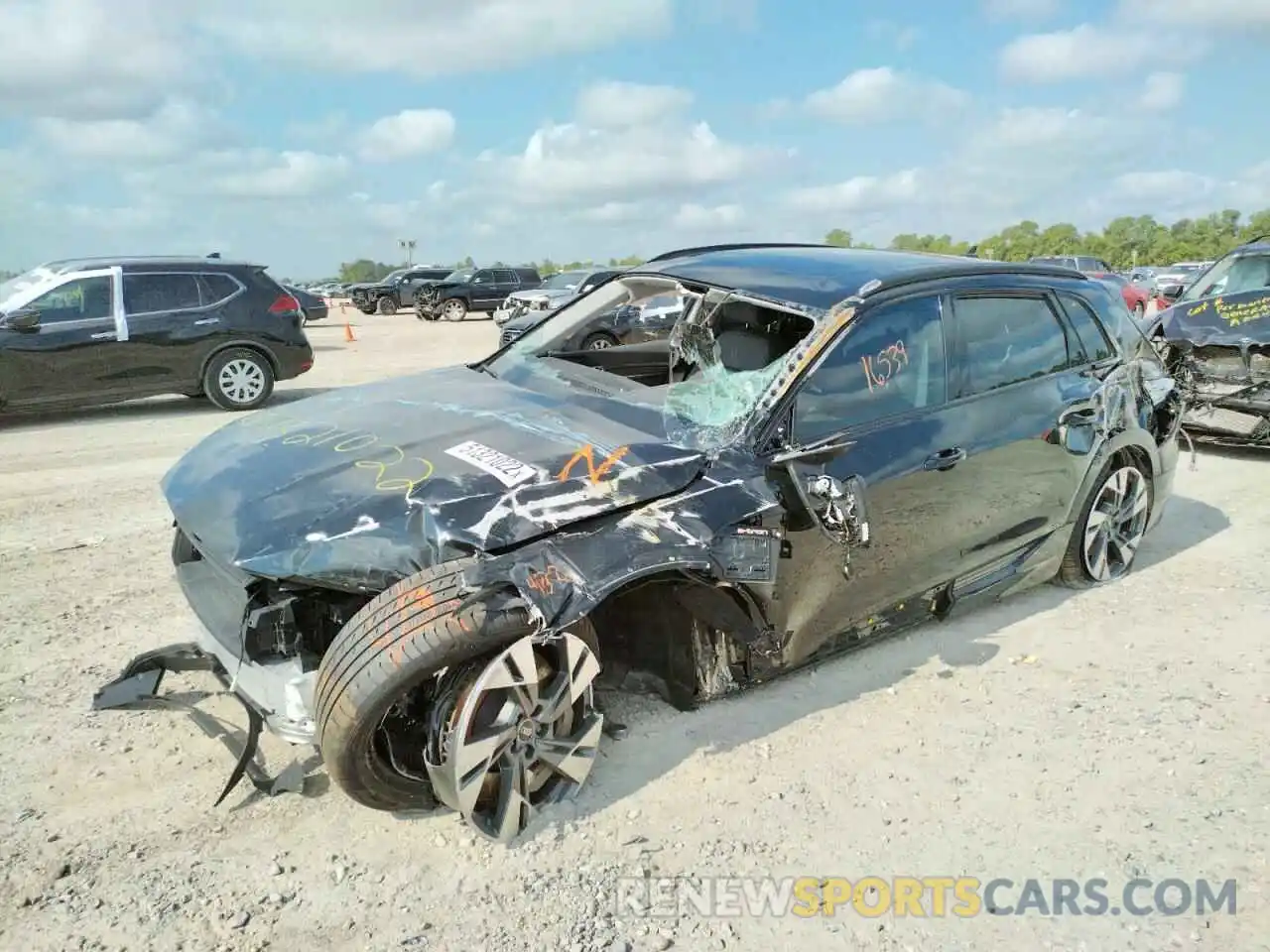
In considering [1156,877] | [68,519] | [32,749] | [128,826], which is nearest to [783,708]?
[1156,877]

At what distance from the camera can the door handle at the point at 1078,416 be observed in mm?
4336

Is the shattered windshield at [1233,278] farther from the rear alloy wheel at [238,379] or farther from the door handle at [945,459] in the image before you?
the rear alloy wheel at [238,379]

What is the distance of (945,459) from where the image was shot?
3707 mm

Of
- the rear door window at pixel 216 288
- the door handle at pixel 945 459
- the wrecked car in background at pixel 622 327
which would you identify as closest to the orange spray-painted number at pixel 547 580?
the door handle at pixel 945 459

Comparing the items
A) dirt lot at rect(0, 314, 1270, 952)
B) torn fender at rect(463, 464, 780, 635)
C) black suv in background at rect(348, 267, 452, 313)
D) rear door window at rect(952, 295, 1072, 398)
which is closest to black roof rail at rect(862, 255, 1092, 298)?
rear door window at rect(952, 295, 1072, 398)

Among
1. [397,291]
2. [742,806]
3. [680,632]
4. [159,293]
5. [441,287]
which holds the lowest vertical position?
[742,806]

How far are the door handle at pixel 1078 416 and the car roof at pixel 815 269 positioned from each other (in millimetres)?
697

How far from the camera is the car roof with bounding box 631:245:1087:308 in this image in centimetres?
374

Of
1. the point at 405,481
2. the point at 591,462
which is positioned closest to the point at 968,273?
the point at 591,462

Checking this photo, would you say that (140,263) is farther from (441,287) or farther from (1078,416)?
(441,287)

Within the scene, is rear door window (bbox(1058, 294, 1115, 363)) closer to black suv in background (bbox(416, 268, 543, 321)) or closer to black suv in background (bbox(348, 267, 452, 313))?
black suv in background (bbox(416, 268, 543, 321))

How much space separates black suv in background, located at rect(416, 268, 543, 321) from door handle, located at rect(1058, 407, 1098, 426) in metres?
24.8

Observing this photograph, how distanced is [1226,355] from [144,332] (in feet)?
33.8

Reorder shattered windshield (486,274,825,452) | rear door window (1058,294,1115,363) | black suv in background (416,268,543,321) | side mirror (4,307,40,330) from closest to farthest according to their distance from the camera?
shattered windshield (486,274,825,452) → rear door window (1058,294,1115,363) → side mirror (4,307,40,330) → black suv in background (416,268,543,321)
